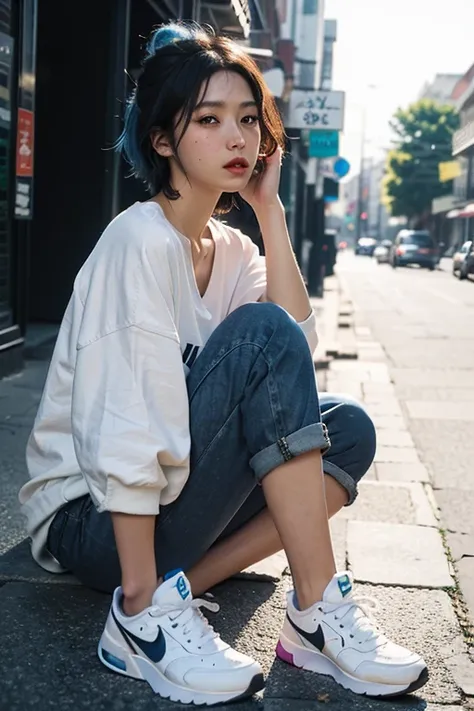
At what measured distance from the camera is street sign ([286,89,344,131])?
14.7m

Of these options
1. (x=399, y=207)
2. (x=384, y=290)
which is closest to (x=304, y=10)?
(x=384, y=290)

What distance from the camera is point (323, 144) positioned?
1711 centimetres

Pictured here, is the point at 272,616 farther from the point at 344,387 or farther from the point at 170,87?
the point at 344,387

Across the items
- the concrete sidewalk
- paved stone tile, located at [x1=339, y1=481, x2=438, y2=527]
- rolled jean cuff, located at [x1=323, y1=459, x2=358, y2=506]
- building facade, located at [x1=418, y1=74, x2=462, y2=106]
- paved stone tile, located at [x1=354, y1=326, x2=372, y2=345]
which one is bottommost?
paved stone tile, located at [x1=354, y1=326, x2=372, y2=345]

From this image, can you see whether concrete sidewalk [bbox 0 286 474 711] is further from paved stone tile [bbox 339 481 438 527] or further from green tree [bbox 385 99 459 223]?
green tree [bbox 385 99 459 223]

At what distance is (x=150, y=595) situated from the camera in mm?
1897

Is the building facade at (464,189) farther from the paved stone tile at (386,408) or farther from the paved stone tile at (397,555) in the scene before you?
the paved stone tile at (397,555)

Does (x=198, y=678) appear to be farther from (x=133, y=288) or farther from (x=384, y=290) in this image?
(x=384, y=290)

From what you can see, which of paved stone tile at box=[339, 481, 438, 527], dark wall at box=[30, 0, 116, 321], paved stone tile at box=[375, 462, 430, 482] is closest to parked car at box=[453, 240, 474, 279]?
dark wall at box=[30, 0, 116, 321]

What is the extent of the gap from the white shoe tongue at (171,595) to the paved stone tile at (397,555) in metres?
0.98

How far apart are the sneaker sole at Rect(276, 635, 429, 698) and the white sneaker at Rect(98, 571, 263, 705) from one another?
0.17 meters

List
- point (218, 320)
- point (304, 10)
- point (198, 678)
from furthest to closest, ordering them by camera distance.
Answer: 1. point (304, 10)
2. point (218, 320)
3. point (198, 678)

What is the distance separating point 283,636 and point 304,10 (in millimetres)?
27631

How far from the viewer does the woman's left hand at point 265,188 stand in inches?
96.3
